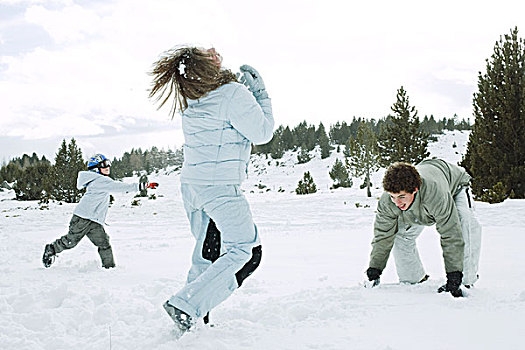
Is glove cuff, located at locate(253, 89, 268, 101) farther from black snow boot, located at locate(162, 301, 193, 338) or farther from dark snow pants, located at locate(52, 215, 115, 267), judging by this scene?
dark snow pants, located at locate(52, 215, 115, 267)

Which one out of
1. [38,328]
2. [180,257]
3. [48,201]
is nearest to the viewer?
[38,328]

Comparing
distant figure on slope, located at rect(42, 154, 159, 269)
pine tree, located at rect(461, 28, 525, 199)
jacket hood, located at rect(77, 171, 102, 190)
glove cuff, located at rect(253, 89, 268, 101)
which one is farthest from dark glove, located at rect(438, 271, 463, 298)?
pine tree, located at rect(461, 28, 525, 199)

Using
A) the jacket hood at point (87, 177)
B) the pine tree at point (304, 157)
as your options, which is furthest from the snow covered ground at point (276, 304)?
the pine tree at point (304, 157)

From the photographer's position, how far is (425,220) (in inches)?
130

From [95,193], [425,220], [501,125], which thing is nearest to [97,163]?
[95,193]

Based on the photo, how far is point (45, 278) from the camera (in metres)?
4.23

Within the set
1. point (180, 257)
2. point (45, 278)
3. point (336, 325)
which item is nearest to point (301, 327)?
point (336, 325)

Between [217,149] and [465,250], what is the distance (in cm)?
226

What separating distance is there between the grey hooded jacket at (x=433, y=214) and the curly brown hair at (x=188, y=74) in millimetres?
1733

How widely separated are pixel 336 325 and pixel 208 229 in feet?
3.11

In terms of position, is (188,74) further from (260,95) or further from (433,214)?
(433,214)

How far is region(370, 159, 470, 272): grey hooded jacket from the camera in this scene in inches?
124

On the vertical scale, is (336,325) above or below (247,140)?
below

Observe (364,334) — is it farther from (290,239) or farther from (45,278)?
(290,239)
